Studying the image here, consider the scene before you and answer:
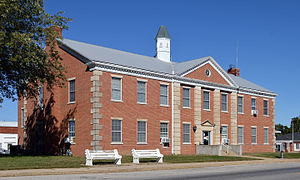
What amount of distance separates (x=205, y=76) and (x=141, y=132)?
372 inches

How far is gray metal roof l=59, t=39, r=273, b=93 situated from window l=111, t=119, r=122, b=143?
444 cm

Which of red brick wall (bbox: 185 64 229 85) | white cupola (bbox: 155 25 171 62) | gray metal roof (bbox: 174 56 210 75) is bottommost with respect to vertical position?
red brick wall (bbox: 185 64 229 85)

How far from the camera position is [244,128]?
41125 mm

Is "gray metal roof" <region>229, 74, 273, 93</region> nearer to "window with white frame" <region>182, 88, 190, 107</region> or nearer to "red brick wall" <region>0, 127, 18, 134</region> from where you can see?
"window with white frame" <region>182, 88, 190, 107</region>

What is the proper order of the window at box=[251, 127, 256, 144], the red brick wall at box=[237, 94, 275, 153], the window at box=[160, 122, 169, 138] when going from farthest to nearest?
the window at box=[251, 127, 256, 144] < the red brick wall at box=[237, 94, 275, 153] < the window at box=[160, 122, 169, 138]

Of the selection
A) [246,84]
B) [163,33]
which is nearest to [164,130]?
[163,33]

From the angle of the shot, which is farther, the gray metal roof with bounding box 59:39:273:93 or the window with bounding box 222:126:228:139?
the window with bounding box 222:126:228:139

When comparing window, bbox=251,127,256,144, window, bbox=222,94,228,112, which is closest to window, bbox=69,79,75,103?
window, bbox=222,94,228,112

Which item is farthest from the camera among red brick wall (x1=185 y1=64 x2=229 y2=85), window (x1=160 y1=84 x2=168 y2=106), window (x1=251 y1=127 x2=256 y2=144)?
window (x1=251 y1=127 x2=256 y2=144)

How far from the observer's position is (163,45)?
134ft

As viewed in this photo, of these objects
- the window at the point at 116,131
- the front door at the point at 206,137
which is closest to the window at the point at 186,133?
the front door at the point at 206,137

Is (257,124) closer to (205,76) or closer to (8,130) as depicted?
(205,76)

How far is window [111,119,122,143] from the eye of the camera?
29.0 metres

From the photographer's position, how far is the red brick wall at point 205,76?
35.6 meters
